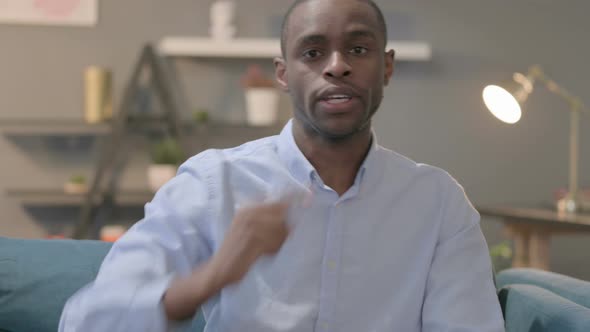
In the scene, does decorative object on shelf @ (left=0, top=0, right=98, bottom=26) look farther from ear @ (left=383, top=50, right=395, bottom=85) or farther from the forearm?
the forearm

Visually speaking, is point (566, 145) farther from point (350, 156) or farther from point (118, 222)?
point (350, 156)

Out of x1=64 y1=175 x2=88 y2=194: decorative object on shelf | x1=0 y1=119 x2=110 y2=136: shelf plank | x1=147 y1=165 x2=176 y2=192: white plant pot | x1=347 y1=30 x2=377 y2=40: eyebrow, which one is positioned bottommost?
x1=64 y1=175 x2=88 y2=194: decorative object on shelf

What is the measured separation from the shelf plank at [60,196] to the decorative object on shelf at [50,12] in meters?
0.85

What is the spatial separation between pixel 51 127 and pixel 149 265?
3268 mm

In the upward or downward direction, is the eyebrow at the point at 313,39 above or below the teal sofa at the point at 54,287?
above

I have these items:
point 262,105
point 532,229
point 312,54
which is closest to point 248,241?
point 312,54

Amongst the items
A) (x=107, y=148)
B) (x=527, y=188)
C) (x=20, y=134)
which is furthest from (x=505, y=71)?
(x=20, y=134)

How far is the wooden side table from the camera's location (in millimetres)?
3229

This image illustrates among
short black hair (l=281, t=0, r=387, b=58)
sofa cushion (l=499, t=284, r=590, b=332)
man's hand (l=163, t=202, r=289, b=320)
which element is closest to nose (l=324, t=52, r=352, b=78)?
short black hair (l=281, t=0, r=387, b=58)

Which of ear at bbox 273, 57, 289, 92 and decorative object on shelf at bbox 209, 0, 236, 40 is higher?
ear at bbox 273, 57, 289, 92

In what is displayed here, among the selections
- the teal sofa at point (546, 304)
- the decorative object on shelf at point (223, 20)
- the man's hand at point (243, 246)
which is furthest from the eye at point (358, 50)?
the decorative object on shelf at point (223, 20)

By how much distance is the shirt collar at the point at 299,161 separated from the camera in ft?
4.49

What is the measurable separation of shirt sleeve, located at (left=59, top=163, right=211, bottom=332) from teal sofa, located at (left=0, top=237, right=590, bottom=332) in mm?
406

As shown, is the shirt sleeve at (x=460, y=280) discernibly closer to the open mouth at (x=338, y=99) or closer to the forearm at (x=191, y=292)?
the open mouth at (x=338, y=99)
